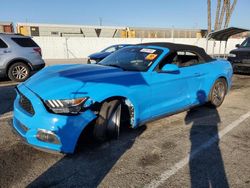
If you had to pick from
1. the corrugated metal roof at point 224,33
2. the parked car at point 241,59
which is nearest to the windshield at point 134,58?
the parked car at point 241,59

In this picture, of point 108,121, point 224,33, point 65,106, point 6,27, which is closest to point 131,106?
point 108,121

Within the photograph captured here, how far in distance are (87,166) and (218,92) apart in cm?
377

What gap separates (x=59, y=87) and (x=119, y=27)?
1143 inches

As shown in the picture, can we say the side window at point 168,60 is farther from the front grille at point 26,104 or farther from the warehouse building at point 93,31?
the warehouse building at point 93,31

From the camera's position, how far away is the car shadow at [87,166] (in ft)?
9.39

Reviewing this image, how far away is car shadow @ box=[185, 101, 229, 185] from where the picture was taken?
2916 mm

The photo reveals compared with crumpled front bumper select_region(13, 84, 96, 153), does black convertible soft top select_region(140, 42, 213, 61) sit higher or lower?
A: higher

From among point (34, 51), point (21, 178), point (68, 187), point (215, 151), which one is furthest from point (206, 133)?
point (34, 51)

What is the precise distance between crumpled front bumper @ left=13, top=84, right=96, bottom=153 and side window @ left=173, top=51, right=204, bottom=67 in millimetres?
2602

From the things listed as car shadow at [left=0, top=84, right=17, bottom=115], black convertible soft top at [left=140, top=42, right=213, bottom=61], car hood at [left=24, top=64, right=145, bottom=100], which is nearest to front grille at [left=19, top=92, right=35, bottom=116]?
car hood at [left=24, top=64, right=145, bottom=100]

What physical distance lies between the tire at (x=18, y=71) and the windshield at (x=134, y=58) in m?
5.36

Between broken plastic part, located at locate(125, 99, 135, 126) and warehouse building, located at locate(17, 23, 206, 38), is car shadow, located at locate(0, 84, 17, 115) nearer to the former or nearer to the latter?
broken plastic part, located at locate(125, 99, 135, 126)

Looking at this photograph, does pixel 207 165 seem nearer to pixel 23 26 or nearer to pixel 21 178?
pixel 21 178

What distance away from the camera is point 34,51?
945 cm
